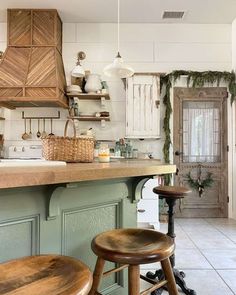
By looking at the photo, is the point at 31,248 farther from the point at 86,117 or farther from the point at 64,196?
the point at 86,117

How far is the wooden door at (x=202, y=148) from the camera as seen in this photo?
4.54 meters

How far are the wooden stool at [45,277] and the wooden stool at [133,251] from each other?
230mm

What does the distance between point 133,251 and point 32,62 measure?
3673 mm

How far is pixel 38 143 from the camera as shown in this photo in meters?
4.56

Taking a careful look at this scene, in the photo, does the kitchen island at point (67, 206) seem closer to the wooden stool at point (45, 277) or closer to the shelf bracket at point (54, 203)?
the shelf bracket at point (54, 203)

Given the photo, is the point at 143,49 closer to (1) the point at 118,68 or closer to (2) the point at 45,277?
(1) the point at 118,68

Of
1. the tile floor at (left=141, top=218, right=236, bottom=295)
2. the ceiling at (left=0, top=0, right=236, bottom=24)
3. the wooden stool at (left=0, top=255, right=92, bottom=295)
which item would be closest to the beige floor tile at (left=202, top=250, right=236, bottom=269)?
the tile floor at (left=141, top=218, right=236, bottom=295)

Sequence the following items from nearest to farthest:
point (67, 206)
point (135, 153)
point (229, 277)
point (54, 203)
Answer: point (54, 203) → point (67, 206) → point (229, 277) → point (135, 153)

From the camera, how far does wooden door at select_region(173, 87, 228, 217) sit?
14.9 feet

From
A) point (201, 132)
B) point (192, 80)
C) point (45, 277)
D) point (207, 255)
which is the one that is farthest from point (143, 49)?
point (45, 277)

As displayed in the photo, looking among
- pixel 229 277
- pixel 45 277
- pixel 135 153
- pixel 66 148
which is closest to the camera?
pixel 45 277

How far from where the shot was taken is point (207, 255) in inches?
113

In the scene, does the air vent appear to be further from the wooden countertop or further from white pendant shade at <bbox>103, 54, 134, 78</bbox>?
the wooden countertop

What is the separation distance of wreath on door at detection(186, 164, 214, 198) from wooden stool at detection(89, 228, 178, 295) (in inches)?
130
